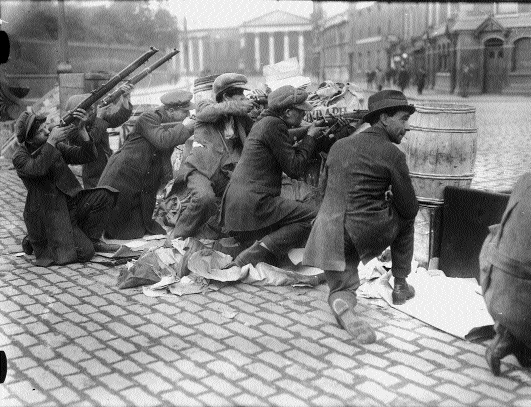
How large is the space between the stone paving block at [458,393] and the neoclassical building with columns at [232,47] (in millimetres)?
5709

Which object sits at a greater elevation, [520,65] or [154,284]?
[520,65]

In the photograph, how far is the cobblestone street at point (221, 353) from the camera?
11.5 ft

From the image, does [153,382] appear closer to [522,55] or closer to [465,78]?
[522,55]

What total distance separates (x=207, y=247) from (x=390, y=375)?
2.72m

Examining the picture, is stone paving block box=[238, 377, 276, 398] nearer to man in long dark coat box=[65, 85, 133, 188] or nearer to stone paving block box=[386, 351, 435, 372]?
stone paving block box=[386, 351, 435, 372]

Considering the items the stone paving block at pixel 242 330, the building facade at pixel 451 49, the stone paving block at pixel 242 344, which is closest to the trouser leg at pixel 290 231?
the stone paving block at pixel 242 330

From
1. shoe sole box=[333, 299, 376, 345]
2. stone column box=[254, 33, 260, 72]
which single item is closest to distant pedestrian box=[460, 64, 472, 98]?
stone column box=[254, 33, 260, 72]

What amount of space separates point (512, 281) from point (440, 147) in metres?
2.35

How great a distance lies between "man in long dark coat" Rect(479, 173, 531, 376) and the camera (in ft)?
11.4

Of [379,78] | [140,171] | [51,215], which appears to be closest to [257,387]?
[51,215]

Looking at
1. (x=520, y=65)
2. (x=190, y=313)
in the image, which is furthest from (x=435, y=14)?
(x=190, y=313)

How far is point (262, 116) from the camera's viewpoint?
568 cm

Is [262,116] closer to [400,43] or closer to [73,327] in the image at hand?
[73,327]

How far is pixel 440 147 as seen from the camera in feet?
18.6
